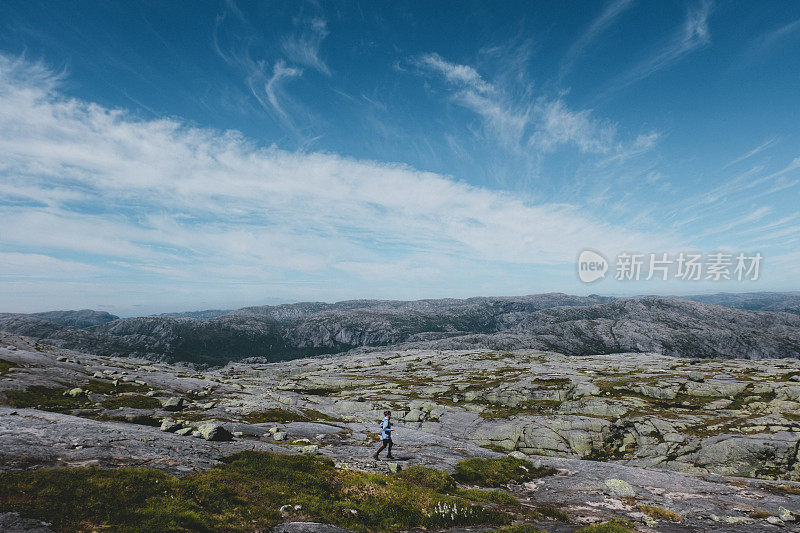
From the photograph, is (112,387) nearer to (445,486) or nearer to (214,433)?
(214,433)

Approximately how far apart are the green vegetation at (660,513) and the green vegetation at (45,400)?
4911 cm

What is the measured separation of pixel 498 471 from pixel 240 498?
21.1 metres

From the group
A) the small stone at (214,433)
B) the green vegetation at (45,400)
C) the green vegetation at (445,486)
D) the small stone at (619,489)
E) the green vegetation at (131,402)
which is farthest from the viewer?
the green vegetation at (131,402)

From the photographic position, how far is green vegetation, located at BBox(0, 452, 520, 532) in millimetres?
13750

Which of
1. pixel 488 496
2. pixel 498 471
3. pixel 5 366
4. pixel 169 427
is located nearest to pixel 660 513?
pixel 488 496

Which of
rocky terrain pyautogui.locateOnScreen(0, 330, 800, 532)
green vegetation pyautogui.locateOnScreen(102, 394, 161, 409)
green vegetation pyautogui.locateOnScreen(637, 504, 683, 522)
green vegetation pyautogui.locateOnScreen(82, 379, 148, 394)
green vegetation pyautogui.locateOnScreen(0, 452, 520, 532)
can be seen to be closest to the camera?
green vegetation pyautogui.locateOnScreen(0, 452, 520, 532)

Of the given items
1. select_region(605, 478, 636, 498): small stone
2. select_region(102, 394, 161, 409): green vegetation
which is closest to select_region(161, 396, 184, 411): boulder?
select_region(102, 394, 161, 409): green vegetation

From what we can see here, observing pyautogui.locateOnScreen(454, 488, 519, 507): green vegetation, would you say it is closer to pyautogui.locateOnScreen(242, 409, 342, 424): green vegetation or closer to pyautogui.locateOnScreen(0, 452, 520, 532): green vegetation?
pyautogui.locateOnScreen(0, 452, 520, 532): green vegetation

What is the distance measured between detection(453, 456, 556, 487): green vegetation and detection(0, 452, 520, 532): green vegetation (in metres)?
5.19

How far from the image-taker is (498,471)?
29234 mm

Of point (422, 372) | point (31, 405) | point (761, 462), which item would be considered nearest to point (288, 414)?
point (31, 405)

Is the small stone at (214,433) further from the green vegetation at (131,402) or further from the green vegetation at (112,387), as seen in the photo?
the green vegetation at (112,387)

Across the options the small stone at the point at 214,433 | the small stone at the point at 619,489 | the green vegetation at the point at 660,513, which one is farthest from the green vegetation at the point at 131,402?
the green vegetation at the point at 660,513

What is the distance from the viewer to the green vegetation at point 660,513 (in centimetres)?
2113
